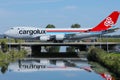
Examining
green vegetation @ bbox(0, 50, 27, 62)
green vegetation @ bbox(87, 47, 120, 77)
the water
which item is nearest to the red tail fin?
green vegetation @ bbox(0, 50, 27, 62)

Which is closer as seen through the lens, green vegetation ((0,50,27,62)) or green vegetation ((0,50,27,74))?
green vegetation ((0,50,27,74))

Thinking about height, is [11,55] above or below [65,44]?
below

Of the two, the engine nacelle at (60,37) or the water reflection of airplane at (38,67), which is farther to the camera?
the engine nacelle at (60,37)

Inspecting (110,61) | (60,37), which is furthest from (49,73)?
(60,37)

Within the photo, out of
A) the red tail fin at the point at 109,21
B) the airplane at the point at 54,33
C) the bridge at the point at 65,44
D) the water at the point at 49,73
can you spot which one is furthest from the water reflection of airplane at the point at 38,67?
the red tail fin at the point at 109,21

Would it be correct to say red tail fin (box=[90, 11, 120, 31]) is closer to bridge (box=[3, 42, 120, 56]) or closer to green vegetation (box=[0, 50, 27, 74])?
bridge (box=[3, 42, 120, 56])

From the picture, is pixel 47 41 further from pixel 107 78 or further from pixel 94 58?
pixel 107 78

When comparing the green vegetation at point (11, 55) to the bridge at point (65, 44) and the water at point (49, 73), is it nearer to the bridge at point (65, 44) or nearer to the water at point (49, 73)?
the bridge at point (65, 44)

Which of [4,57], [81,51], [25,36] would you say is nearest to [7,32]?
[25,36]

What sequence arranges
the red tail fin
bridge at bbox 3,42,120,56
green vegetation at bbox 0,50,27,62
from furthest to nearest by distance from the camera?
the red tail fin < bridge at bbox 3,42,120,56 < green vegetation at bbox 0,50,27,62

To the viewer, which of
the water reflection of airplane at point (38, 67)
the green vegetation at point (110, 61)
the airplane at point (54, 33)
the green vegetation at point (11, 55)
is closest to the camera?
the green vegetation at point (110, 61)

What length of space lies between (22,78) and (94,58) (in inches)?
1112

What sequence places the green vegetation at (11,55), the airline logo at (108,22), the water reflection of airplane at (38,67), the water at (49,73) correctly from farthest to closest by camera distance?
the airline logo at (108,22) → the green vegetation at (11,55) → the water reflection of airplane at (38,67) → the water at (49,73)

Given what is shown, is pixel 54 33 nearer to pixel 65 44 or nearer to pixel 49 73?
pixel 65 44
